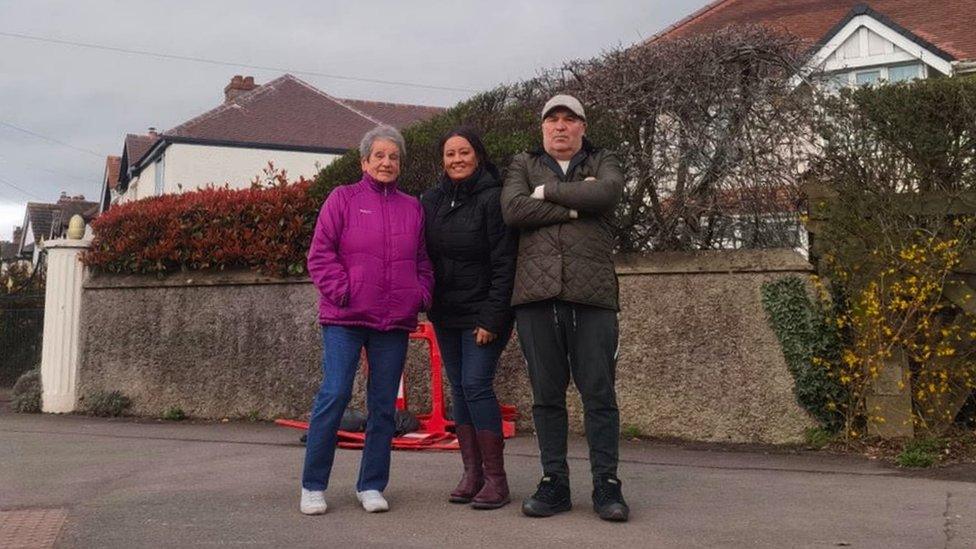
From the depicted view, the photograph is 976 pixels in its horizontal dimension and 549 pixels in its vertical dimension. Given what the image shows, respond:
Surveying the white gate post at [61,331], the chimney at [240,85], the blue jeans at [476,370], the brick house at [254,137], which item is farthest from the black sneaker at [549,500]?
A: the chimney at [240,85]

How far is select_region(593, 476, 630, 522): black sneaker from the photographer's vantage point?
4.32m

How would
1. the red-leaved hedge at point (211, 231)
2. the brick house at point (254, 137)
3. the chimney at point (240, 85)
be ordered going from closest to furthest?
the red-leaved hedge at point (211, 231), the brick house at point (254, 137), the chimney at point (240, 85)

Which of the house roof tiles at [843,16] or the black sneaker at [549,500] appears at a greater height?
the house roof tiles at [843,16]

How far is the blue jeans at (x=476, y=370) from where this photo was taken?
4688 mm

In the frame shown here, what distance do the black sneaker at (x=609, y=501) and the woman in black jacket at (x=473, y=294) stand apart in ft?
1.68

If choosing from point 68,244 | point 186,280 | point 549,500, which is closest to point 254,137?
point 68,244

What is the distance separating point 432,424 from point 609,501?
3111 millimetres

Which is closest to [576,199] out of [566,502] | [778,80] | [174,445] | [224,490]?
[566,502]

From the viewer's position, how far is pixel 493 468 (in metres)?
4.71

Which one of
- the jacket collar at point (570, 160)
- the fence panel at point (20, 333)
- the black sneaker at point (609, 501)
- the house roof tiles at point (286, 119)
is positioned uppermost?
the house roof tiles at point (286, 119)

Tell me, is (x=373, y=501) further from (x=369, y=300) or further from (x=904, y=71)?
(x=904, y=71)

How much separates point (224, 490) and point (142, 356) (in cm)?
474

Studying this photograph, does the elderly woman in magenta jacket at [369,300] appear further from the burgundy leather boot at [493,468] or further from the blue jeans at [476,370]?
the burgundy leather boot at [493,468]

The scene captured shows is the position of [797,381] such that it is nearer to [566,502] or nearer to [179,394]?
[566,502]
